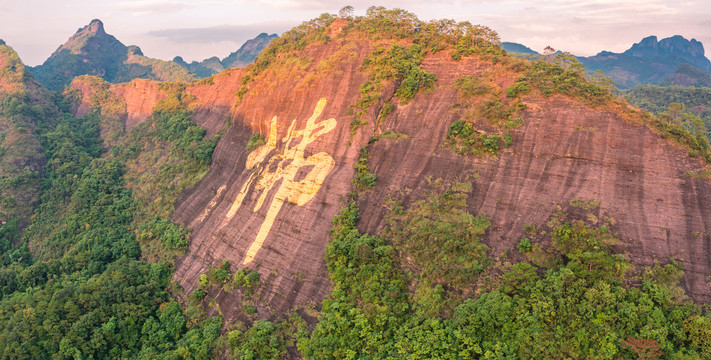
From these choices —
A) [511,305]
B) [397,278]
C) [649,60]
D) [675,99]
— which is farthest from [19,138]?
[649,60]

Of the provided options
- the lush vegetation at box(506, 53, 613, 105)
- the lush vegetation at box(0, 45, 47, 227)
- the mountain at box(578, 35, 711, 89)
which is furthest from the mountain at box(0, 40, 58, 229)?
the mountain at box(578, 35, 711, 89)

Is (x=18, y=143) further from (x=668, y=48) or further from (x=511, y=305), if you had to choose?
(x=668, y=48)

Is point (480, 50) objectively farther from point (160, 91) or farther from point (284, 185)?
point (160, 91)

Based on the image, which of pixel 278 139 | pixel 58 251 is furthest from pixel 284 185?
pixel 58 251

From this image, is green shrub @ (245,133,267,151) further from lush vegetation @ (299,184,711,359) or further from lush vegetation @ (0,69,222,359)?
lush vegetation @ (299,184,711,359)

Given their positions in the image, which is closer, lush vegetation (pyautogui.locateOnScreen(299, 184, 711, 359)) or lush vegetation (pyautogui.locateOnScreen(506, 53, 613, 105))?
lush vegetation (pyautogui.locateOnScreen(299, 184, 711, 359))

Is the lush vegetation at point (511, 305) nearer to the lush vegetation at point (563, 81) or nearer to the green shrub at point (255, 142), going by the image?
the lush vegetation at point (563, 81)
